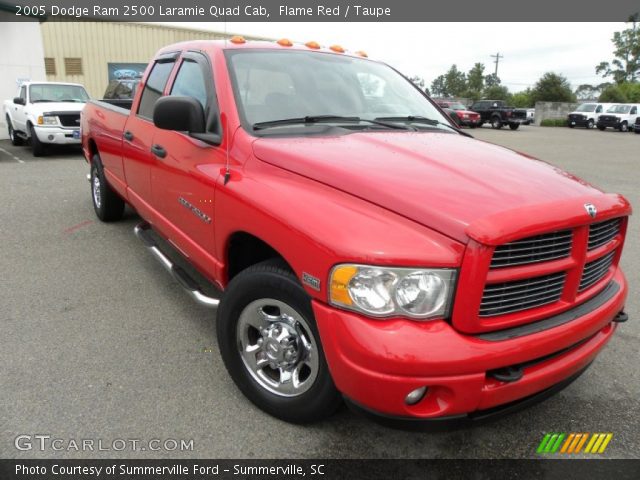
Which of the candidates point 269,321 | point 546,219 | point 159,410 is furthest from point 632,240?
point 159,410

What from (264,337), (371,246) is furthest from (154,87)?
(371,246)

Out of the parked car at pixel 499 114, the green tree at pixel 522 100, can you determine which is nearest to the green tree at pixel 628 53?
the green tree at pixel 522 100

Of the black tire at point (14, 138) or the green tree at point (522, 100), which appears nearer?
the black tire at point (14, 138)

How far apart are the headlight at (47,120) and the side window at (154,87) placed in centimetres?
847

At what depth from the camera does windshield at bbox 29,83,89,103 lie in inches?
478

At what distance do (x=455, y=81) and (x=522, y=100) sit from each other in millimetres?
42139

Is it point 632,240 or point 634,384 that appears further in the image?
point 632,240

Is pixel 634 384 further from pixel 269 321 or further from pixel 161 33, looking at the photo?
pixel 161 33

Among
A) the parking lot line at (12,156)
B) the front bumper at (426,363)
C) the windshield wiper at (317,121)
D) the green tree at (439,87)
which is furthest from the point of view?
the green tree at (439,87)

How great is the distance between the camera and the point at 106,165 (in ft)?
17.3

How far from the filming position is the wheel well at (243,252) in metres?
2.80

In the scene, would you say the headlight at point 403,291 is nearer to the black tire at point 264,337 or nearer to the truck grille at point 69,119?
the black tire at point 264,337

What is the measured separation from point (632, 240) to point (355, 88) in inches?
180

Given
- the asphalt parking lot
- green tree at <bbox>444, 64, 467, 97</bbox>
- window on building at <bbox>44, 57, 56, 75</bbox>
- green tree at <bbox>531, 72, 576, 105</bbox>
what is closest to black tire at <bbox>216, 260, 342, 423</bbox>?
the asphalt parking lot
